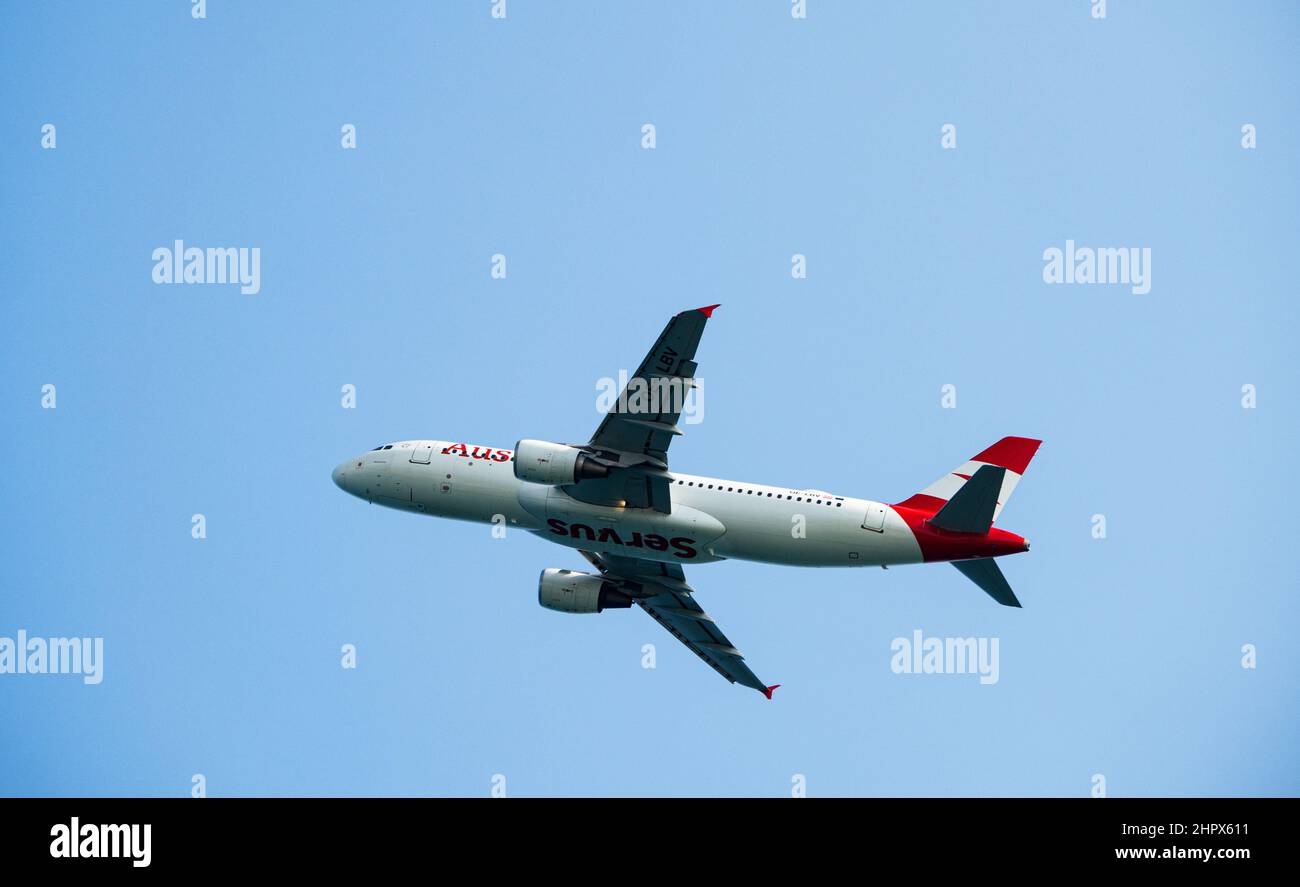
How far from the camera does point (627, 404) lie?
4650cm

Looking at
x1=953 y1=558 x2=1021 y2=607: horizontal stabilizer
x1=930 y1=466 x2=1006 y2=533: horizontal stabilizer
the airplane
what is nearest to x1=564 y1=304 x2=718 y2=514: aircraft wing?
the airplane

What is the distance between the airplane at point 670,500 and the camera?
46.4 metres

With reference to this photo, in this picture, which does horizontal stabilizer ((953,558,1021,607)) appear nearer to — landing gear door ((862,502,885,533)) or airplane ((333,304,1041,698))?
airplane ((333,304,1041,698))

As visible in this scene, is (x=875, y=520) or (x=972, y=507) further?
(x=875, y=520)

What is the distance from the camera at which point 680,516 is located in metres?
49.2

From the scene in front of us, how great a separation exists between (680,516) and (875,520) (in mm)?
7111

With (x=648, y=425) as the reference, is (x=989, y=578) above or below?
below

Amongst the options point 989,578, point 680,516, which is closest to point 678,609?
point 680,516

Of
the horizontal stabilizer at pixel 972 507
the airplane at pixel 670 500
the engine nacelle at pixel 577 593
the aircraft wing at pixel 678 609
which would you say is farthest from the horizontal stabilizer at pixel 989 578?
the engine nacelle at pixel 577 593

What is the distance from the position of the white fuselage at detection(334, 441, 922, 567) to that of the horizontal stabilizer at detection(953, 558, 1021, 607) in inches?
91.4

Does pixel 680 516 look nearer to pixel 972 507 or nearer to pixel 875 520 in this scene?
pixel 875 520

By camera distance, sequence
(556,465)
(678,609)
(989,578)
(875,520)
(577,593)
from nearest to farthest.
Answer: (556,465)
(875,520)
(989,578)
(577,593)
(678,609)

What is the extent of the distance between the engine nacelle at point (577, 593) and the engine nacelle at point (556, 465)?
9775 mm

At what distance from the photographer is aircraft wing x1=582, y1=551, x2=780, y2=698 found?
186 feet
